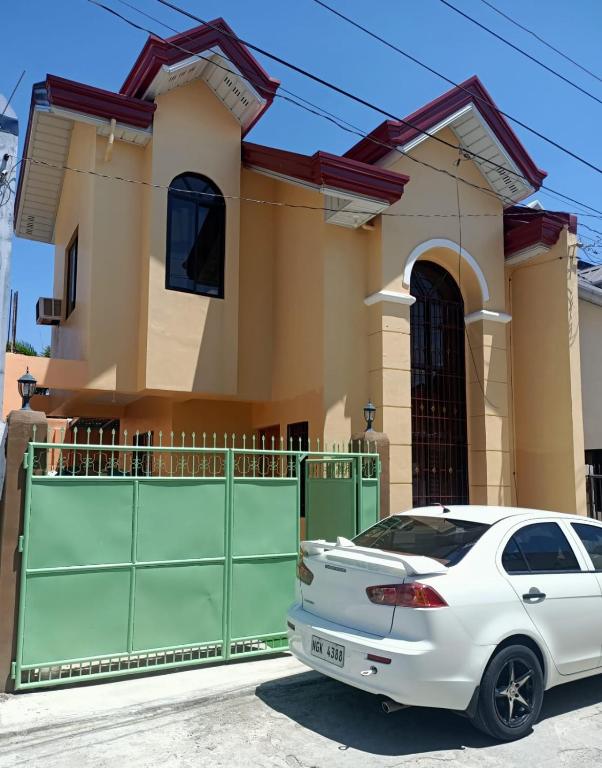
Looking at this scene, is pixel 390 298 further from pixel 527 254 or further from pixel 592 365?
pixel 592 365

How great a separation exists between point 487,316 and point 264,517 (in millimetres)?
6113

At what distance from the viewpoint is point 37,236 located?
595 inches

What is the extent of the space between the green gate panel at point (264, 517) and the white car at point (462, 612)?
4.33ft

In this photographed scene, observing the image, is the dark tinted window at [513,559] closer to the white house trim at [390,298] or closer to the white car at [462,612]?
the white car at [462,612]

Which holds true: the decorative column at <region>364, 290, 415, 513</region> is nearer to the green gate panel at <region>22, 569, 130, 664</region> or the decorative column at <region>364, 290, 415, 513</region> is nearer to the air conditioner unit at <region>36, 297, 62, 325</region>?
the green gate panel at <region>22, 569, 130, 664</region>

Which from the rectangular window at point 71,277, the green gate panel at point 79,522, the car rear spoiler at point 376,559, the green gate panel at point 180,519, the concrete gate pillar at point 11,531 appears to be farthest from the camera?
the rectangular window at point 71,277

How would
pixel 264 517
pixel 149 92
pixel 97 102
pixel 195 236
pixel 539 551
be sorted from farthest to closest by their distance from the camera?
pixel 195 236 → pixel 149 92 → pixel 97 102 → pixel 264 517 → pixel 539 551

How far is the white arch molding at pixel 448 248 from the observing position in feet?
35.0

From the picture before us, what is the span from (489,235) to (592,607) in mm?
7813

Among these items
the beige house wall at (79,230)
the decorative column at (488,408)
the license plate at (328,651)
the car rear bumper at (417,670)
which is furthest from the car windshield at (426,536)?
the beige house wall at (79,230)

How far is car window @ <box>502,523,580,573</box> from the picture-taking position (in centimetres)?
521

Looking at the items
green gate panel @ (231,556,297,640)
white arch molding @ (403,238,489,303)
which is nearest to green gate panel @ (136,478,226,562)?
green gate panel @ (231,556,297,640)

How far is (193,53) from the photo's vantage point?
9.91 m

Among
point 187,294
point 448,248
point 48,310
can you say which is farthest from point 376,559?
point 48,310
